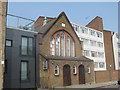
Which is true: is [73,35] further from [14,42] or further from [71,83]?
[14,42]

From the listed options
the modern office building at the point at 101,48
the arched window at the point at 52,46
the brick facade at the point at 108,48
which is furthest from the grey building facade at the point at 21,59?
the brick facade at the point at 108,48

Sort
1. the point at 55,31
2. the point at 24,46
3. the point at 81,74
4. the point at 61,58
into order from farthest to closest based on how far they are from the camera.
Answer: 1. the point at 81,74
2. the point at 55,31
3. the point at 61,58
4. the point at 24,46

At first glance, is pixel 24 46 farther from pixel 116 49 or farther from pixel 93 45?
pixel 116 49

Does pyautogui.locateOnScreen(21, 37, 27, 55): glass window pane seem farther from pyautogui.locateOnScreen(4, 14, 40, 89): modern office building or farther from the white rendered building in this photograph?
the white rendered building

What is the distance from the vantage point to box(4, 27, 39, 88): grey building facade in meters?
18.2

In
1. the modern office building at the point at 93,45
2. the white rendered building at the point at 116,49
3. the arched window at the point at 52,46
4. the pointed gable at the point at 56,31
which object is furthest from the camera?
the white rendered building at the point at 116,49

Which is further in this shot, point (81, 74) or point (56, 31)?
point (81, 74)

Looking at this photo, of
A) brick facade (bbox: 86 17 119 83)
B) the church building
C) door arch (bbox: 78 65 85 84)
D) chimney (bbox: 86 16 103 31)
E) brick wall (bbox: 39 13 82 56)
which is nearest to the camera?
the church building

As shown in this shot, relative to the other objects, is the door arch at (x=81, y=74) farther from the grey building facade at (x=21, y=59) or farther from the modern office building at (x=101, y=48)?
the grey building facade at (x=21, y=59)

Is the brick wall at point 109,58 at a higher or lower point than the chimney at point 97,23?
lower

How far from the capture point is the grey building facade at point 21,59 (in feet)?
59.7

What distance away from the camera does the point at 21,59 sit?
1930cm

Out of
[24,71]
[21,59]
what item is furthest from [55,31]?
[24,71]

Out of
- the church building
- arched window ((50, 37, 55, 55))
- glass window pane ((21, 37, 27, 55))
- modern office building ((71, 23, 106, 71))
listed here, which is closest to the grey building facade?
glass window pane ((21, 37, 27, 55))
